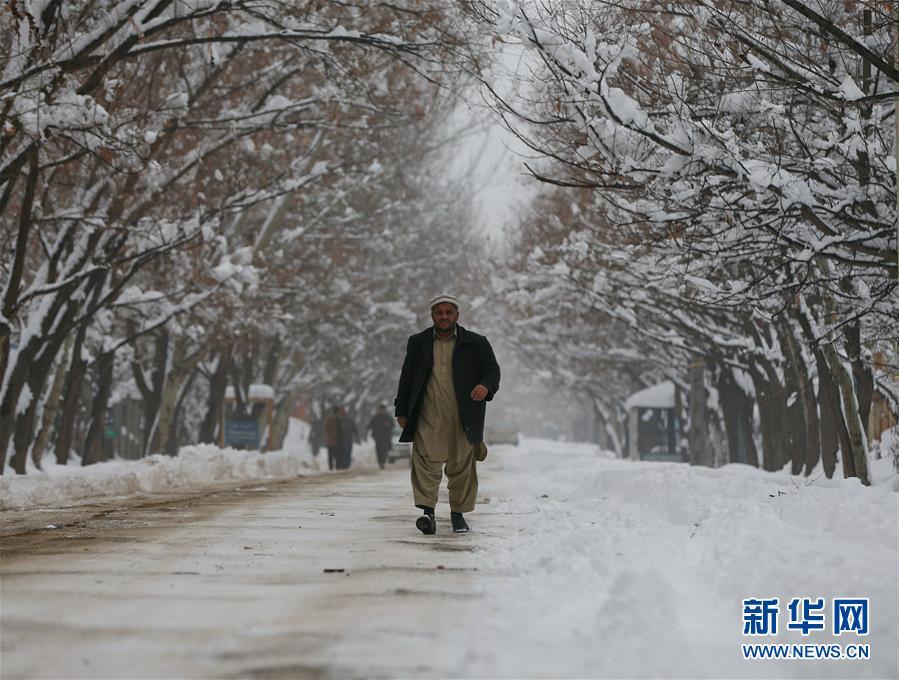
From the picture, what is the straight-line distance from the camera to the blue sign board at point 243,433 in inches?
1232

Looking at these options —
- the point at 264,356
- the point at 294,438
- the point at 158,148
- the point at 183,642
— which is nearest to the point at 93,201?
the point at 158,148

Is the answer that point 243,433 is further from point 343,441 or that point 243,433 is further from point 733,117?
point 733,117

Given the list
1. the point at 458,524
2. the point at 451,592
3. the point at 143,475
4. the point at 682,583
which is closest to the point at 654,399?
the point at 143,475

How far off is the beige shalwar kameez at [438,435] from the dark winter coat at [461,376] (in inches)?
2.7

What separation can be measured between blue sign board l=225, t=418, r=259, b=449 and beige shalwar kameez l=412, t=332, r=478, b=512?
896 inches

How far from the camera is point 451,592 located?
19.4ft

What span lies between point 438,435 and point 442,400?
287mm

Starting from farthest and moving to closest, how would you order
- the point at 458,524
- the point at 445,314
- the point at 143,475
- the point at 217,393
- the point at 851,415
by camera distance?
the point at 217,393 < the point at 143,475 < the point at 851,415 < the point at 458,524 < the point at 445,314

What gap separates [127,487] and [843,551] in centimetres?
1406

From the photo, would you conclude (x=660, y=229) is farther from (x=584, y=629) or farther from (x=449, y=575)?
(x=584, y=629)

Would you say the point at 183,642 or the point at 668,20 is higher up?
the point at 668,20

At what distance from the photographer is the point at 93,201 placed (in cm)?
1839

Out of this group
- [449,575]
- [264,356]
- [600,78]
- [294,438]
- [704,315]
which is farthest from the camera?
[294,438]

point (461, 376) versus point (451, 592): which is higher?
point (461, 376)
